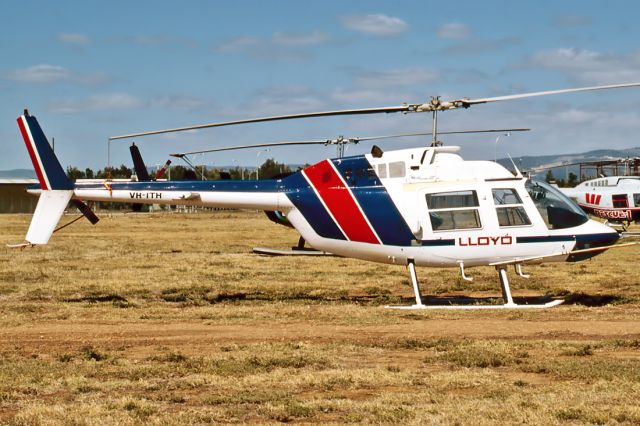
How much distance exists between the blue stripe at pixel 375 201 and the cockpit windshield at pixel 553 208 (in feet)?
7.96

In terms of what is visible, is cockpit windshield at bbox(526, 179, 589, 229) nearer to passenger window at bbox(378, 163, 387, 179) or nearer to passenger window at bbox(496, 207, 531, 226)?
passenger window at bbox(496, 207, 531, 226)

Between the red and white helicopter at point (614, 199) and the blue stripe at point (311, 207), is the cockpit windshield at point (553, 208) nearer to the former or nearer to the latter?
the blue stripe at point (311, 207)

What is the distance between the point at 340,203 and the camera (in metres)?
17.0

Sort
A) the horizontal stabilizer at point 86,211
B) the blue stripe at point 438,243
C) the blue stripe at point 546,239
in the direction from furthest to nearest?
1. the horizontal stabilizer at point 86,211
2. the blue stripe at point 438,243
3. the blue stripe at point 546,239

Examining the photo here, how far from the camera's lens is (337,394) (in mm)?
9281

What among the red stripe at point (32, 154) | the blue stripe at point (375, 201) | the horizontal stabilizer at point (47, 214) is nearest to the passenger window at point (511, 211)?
the blue stripe at point (375, 201)

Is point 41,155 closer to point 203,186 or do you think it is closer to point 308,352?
point 203,186

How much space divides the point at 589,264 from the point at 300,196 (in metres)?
Result: 12.8

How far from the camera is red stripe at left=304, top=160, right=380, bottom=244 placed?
16.9 meters

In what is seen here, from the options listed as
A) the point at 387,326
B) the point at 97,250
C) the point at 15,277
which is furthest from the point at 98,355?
the point at 97,250

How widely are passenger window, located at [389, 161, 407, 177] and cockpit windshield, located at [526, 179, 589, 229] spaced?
2347 mm

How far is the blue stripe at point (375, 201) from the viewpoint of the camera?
1661 centimetres

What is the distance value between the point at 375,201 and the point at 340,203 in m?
0.72

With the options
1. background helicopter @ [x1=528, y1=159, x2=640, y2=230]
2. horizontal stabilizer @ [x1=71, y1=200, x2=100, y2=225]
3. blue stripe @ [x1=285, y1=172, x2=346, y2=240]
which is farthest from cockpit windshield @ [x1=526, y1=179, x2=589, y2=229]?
background helicopter @ [x1=528, y1=159, x2=640, y2=230]
